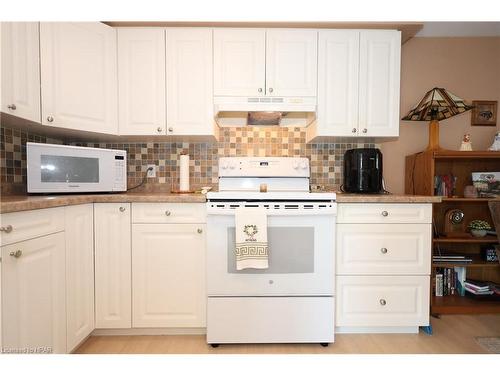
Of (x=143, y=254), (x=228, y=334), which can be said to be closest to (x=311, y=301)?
(x=228, y=334)

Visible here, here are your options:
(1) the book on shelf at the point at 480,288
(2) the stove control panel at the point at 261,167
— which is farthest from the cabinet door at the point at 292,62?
(1) the book on shelf at the point at 480,288

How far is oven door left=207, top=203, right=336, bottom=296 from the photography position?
1565 mm

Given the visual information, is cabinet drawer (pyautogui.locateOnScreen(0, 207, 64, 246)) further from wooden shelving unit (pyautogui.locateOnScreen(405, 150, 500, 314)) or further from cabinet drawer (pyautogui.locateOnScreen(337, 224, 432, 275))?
wooden shelving unit (pyautogui.locateOnScreen(405, 150, 500, 314))

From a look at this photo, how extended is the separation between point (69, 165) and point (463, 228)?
10.1 ft

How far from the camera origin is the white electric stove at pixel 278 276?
1560mm

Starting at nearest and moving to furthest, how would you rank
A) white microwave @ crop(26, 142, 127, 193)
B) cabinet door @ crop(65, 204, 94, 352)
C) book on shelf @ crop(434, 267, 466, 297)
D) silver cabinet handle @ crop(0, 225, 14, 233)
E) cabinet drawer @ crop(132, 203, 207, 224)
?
silver cabinet handle @ crop(0, 225, 14, 233)
cabinet door @ crop(65, 204, 94, 352)
white microwave @ crop(26, 142, 127, 193)
cabinet drawer @ crop(132, 203, 207, 224)
book on shelf @ crop(434, 267, 466, 297)

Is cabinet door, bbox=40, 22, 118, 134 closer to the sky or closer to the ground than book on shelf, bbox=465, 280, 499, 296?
closer to the sky

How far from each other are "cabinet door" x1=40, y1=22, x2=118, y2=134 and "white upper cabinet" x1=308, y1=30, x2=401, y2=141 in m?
1.49

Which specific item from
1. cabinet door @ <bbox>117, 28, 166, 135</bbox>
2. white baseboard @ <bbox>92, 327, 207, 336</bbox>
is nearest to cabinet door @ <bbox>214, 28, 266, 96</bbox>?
cabinet door @ <bbox>117, 28, 166, 135</bbox>

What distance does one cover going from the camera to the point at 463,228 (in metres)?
2.19

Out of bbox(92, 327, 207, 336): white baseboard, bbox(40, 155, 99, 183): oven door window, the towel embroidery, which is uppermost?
bbox(40, 155, 99, 183): oven door window

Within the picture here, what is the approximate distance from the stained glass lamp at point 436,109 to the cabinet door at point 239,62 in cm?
131

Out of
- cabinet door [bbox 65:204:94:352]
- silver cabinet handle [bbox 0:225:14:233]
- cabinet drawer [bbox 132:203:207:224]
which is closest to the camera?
silver cabinet handle [bbox 0:225:14:233]

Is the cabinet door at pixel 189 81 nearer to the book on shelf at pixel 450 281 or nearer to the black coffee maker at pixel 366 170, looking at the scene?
the black coffee maker at pixel 366 170
